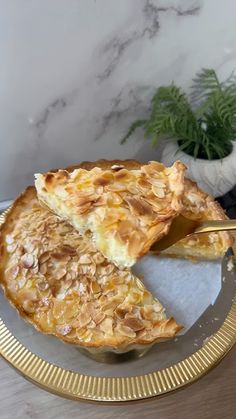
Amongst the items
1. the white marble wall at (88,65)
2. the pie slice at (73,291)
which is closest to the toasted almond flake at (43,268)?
the pie slice at (73,291)

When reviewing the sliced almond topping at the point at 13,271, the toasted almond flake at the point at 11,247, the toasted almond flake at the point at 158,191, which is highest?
the toasted almond flake at the point at 158,191

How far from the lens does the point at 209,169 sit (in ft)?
2.97

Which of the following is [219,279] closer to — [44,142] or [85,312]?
[85,312]

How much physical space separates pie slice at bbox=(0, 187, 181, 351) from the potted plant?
253 millimetres

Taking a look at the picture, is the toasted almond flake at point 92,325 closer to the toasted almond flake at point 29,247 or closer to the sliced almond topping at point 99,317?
the sliced almond topping at point 99,317

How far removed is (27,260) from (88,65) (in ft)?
0.99

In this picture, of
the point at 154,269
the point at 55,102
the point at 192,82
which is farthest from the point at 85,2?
the point at 154,269

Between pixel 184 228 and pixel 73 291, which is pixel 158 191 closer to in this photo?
pixel 184 228

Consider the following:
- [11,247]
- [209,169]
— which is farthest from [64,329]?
[209,169]

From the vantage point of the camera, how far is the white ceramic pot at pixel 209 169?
91 centimetres

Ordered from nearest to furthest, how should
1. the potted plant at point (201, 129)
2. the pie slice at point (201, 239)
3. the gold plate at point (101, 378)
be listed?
the gold plate at point (101, 378) → the pie slice at point (201, 239) → the potted plant at point (201, 129)

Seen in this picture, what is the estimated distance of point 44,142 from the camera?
87cm

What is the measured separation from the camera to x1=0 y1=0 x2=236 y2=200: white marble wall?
753 mm

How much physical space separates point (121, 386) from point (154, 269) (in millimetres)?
169
